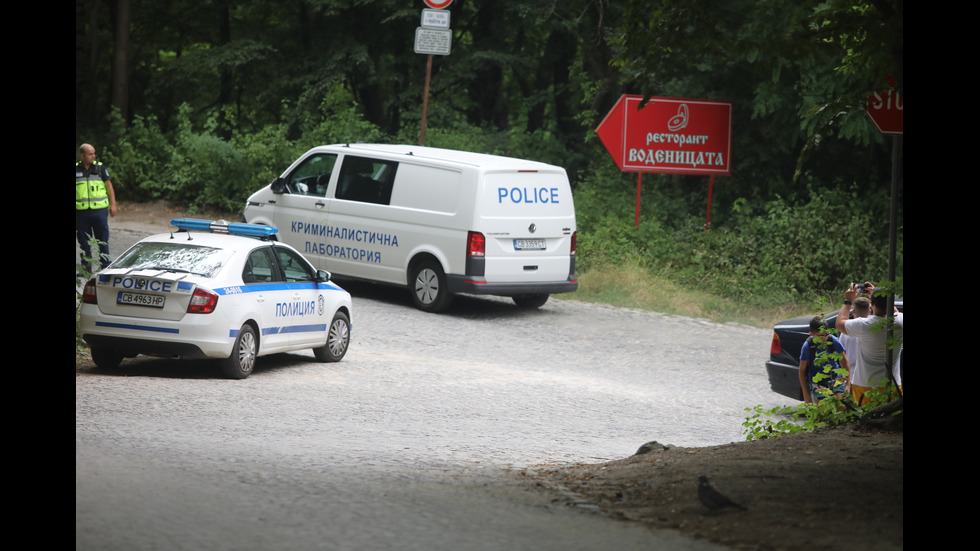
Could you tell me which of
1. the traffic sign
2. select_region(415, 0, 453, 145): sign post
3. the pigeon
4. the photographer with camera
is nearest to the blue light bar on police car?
the photographer with camera

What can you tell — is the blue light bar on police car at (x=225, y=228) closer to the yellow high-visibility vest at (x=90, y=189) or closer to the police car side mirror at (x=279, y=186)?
the yellow high-visibility vest at (x=90, y=189)

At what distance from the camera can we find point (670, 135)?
21.4m

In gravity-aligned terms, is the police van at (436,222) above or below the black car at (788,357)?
above

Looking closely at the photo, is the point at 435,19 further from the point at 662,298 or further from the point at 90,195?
the point at 90,195

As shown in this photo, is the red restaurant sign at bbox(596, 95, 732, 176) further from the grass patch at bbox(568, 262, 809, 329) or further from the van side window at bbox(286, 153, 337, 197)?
the van side window at bbox(286, 153, 337, 197)

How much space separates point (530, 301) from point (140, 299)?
302 inches

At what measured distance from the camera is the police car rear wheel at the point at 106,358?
11.5 metres

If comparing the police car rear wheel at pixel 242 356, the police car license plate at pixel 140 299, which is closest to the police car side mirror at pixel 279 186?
the police car rear wheel at pixel 242 356

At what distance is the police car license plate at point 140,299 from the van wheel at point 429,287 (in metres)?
5.78

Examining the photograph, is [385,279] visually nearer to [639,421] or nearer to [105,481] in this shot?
[639,421]

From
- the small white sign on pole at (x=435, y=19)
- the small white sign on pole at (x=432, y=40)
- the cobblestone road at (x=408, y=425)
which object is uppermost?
the small white sign on pole at (x=435, y=19)

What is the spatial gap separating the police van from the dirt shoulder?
7.96m

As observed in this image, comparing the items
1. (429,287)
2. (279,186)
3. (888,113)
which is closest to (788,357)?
(888,113)
